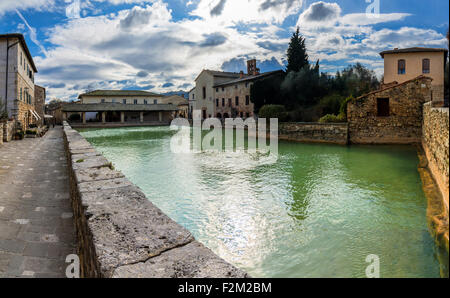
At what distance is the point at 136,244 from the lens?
6.65 feet

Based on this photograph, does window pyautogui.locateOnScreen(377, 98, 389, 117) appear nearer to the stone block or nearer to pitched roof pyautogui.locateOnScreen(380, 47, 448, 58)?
pitched roof pyautogui.locateOnScreen(380, 47, 448, 58)

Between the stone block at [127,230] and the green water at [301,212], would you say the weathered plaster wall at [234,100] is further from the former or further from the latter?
the stone block at [127,230]

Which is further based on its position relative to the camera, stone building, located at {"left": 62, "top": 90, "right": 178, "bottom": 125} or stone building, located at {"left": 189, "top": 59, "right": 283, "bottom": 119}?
stone building, located at {"left": 62, "top": 90, "right": 178, "bottom": 125}

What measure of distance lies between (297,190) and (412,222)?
8.28ft

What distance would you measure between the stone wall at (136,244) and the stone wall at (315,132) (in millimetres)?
15396

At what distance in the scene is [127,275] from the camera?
1634 mm

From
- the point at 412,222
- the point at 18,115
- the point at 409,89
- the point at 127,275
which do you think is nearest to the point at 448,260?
the point at 412,222

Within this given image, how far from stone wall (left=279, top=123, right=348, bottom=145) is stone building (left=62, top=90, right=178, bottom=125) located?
27611 millimetres

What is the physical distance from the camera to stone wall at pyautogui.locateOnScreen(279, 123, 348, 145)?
16469 mm

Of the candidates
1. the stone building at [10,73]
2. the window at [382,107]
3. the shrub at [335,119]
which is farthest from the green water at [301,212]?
the stone building at [10,73]

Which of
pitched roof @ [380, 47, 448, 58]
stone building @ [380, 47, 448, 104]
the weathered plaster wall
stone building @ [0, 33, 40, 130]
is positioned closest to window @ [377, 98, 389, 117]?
stone building @ [380, 47, 448, 104]

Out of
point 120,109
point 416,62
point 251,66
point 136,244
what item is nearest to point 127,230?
point 136,244

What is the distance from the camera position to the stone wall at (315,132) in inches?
648
